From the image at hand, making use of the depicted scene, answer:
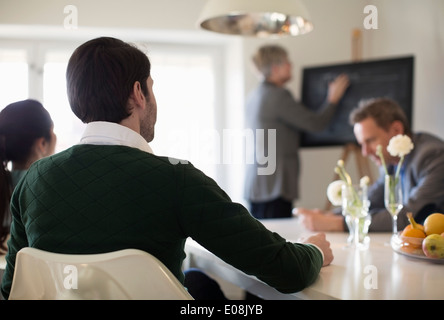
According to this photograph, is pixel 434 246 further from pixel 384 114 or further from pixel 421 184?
pixel 384 114

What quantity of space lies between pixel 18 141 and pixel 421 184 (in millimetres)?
1410

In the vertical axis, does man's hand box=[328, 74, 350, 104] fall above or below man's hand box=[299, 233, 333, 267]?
above

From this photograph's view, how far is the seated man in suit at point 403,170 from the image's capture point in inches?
76.0

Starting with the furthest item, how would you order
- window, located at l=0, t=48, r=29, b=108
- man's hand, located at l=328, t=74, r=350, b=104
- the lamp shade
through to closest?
1. man's hand, located at l=328, t=74, r=350, b=104
2. window, located at l=0, t=48, r=29, b=108
3. the lamp shade

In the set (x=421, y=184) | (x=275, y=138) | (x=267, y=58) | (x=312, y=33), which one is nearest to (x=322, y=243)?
(x=421, y=184)

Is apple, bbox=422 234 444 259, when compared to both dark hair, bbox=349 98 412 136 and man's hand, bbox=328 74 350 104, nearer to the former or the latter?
dark hair, bbox=349 98 412 136

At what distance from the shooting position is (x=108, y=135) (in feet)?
3.53

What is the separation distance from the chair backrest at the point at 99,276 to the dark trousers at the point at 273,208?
2.46 m

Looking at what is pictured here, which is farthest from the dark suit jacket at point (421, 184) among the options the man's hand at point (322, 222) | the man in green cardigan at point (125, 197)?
the man in green cardigan at point (125, 197)

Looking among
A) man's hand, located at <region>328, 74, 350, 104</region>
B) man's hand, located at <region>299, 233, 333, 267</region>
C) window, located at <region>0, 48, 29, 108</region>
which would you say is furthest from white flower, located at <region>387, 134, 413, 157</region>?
window, located at <region>0, 48, 29, 108</region>

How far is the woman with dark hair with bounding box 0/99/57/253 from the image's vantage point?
64.6 inches

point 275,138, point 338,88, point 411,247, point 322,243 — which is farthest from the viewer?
point 338,88

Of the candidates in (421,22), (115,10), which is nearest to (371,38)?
(421,22)

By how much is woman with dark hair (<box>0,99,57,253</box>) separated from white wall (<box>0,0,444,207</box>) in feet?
5.72
